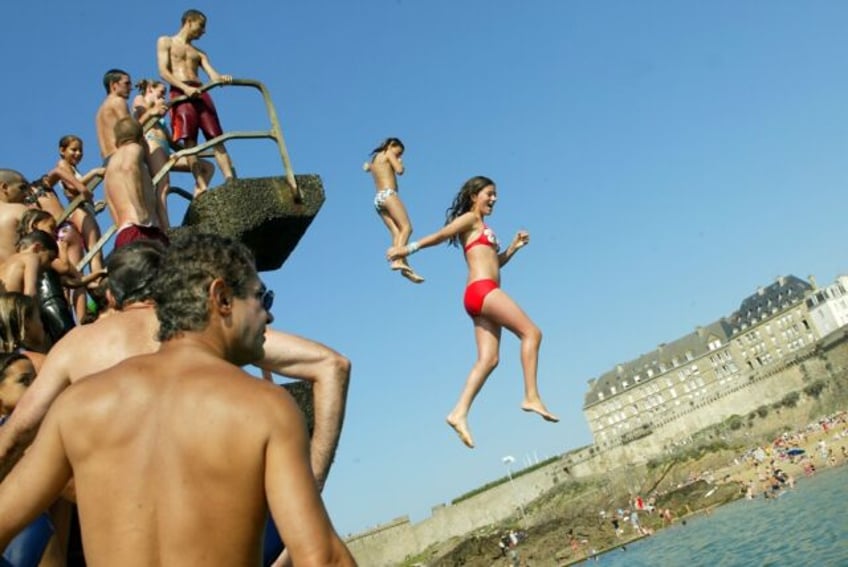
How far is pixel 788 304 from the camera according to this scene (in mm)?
136375

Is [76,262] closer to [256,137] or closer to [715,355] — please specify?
[256,137]

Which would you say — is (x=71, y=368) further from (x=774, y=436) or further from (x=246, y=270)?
(x=774, y=436)

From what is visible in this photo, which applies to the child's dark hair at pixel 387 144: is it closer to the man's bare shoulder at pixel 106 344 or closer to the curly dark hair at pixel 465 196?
the curly dark hair at pixel 465 196

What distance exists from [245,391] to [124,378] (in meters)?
0.42

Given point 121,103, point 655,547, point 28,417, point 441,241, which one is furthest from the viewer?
point 655,547

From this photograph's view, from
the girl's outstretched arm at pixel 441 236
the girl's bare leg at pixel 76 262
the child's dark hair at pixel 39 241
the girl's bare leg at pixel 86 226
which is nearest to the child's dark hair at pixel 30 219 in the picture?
the child's dark hair at pixel 39 241

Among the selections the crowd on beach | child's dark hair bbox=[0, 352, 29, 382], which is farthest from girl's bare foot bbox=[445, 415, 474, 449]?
the crowd on beach

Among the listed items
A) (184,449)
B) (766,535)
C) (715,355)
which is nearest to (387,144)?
(184,449)

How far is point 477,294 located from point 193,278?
5.80 meters

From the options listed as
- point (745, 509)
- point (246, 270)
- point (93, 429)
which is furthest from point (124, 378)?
point (745, 509)

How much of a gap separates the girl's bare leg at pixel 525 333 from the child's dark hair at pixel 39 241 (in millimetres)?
4043

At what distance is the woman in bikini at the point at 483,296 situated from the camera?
331 inches

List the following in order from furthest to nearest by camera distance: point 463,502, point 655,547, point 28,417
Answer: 1. point 463,502
2. point 655,547
3. point 28,417

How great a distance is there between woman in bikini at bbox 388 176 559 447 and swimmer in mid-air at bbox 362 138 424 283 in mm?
485
